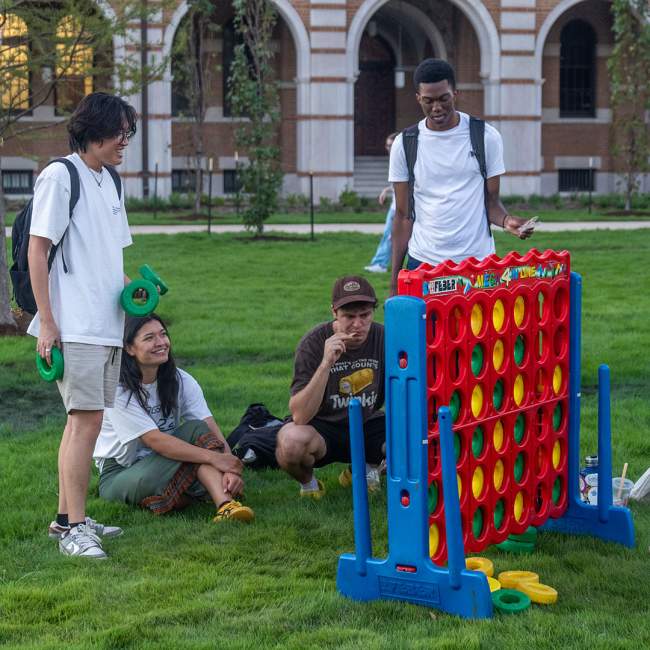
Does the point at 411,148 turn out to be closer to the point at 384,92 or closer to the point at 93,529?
the point at 93,529

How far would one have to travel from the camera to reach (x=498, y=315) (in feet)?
17.2

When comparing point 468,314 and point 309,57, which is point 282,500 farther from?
point 309,57

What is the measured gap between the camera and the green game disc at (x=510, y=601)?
482 centimetres

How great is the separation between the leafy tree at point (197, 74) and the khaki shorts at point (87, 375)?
77.9ft

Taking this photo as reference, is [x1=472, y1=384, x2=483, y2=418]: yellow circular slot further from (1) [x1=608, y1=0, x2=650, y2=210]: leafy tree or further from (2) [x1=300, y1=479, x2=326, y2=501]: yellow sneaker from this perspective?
(1) [x1=608, y1=0, x2=650, y2=210]: leafy tree

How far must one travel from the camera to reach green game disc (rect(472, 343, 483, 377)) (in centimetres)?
513

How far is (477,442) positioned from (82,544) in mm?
1778

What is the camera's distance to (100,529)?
5.99 m

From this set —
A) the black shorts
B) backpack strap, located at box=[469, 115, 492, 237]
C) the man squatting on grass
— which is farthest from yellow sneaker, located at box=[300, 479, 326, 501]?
backpack strap, located at box=[469, 115, 492, 237]

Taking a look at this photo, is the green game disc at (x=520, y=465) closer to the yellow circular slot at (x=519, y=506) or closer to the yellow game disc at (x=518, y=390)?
the yellow circular slot at (x=519, y=506)

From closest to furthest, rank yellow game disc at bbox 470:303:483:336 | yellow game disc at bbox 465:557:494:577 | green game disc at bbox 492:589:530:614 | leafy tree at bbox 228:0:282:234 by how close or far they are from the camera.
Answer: green game disc at bbox 492:589:530:614
yellow game disc at bbox 470:303:483:336
yellow game disc at bbox 465:557:494:577
leafy tree at bbox 228:0:282:234

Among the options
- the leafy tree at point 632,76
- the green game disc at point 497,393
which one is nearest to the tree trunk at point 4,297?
the green game disc at point 497,393

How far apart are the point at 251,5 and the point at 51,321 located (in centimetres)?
2117

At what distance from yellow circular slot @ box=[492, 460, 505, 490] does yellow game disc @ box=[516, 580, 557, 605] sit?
17.9 inches
